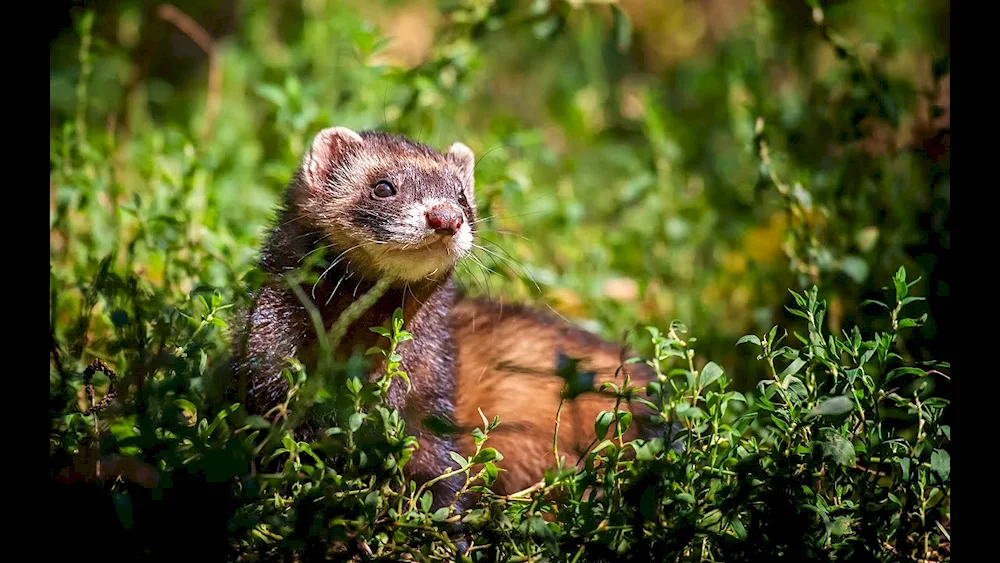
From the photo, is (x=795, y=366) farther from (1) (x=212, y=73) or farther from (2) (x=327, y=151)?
(1) (x=212, y=73)

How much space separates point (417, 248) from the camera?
2.95 meters

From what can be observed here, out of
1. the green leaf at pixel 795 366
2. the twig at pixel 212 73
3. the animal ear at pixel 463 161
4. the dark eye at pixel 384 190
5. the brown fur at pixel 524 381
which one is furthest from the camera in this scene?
the twig at pixel 212 73

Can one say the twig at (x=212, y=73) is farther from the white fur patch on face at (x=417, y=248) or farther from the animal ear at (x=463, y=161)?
the white fur patch on face at (x=417, y=248)

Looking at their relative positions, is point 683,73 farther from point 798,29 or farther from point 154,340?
point 154,340

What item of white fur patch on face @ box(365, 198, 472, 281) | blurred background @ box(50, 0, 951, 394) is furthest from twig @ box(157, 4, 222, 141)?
white fur patch on face @ box(365, 198, 472, 281)

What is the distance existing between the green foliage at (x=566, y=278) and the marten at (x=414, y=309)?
0.15 m

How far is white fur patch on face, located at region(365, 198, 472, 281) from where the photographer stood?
2.93 m

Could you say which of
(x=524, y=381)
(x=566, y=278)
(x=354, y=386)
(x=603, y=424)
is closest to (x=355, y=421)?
(x=354, y=386)

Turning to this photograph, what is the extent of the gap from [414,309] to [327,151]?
0.65m

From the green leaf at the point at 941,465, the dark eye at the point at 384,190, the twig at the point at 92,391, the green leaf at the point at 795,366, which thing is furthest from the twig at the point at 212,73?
the green leaf at the point at 941,465

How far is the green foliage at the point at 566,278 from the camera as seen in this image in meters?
2.34

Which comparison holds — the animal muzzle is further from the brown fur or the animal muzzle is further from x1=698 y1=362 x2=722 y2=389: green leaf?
x1=698 y1=362 x2=722 y2=389: green leaf
